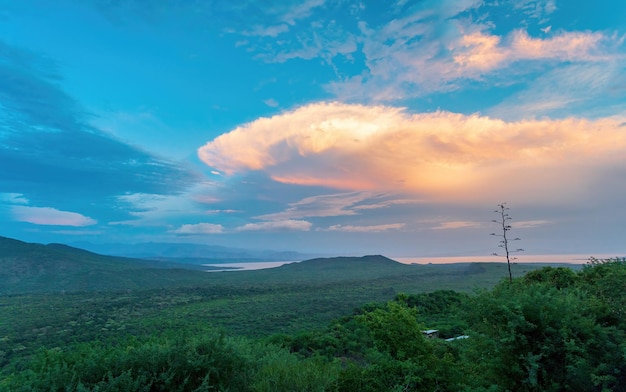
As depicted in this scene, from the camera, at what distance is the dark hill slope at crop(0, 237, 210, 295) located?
101 meters

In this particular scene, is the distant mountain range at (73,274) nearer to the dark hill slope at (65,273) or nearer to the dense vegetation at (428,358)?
the dark hill slope at (65,273)

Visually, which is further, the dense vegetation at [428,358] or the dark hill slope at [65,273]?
the dark hill slope at [65,273]

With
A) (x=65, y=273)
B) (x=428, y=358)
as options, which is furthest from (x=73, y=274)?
(x=428, y=358)

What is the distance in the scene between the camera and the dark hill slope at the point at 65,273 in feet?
331

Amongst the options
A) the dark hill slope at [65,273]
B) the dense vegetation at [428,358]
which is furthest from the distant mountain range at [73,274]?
the dense vegetation at [428,358]

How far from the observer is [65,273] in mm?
112562

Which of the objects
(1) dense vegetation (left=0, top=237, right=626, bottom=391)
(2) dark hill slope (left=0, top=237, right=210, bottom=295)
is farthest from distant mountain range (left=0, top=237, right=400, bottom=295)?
(1) dense vegetation (left=0, top=237, right=626, bottom=391)

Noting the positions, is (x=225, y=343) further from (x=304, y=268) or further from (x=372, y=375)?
(x=304, y=268)

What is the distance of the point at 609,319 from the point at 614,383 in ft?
8.00

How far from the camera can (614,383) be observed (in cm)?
898

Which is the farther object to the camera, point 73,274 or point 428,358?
point 73,274

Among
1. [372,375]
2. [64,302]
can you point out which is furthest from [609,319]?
[64,302]

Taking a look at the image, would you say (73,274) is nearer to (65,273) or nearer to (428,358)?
(65,273)

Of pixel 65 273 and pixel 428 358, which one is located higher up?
pixel 65 273
